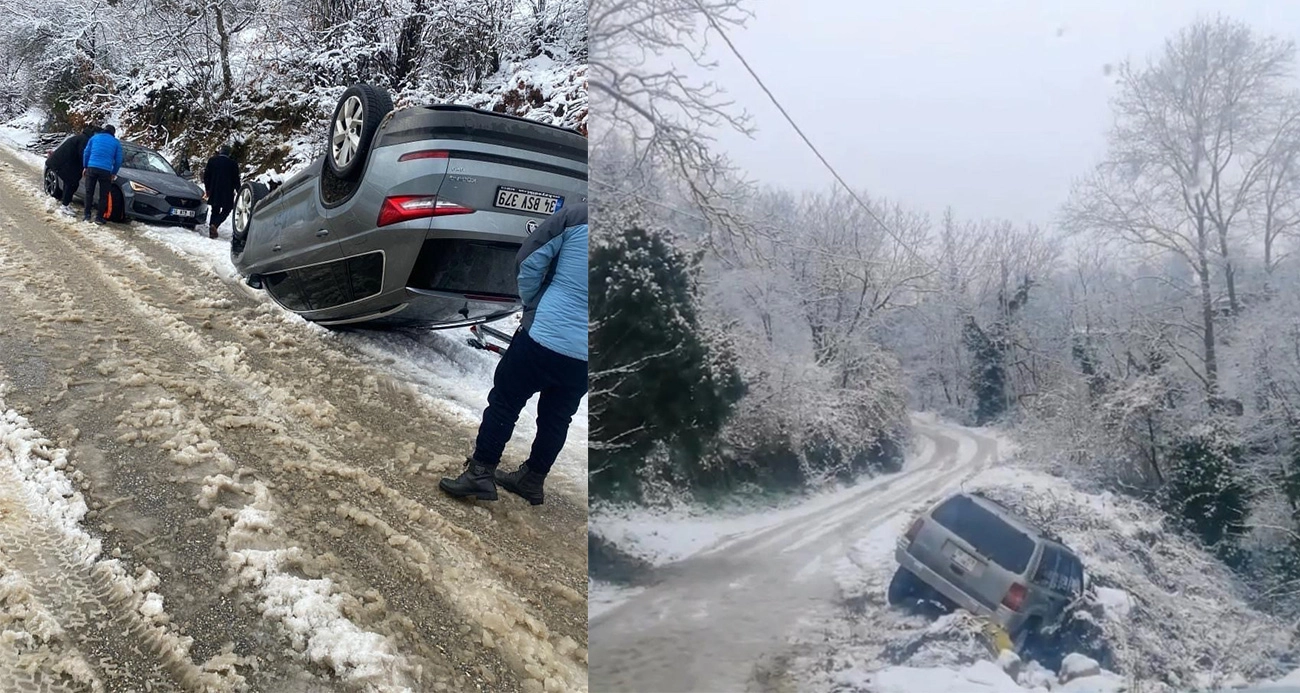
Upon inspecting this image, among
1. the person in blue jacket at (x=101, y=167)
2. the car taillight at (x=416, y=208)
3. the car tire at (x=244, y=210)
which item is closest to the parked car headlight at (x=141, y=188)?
the person in blue jacket at (x=101, y=167)

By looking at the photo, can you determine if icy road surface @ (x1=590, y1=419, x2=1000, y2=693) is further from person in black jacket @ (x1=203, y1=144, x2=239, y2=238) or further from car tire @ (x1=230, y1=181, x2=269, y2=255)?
person in black jacket @ (x1=203, y1=144, x2=239, y2=238)

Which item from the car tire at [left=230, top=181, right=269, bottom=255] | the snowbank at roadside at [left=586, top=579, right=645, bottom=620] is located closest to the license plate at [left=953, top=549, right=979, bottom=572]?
the snowbank at roadside at [left=586, top=579, right=645, bottom=620]

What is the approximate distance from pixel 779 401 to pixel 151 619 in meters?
1.27

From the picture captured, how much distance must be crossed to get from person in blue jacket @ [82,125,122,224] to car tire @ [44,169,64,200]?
13 cm

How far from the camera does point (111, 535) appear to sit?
1.35m

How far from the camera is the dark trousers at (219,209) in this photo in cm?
442

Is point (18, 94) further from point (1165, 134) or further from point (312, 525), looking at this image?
point (1165, 134)

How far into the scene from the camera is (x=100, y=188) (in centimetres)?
383

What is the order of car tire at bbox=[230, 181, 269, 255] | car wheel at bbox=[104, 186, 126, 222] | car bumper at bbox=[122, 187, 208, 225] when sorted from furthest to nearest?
car bumper at bbox=[122, 187, 208, 225] → car wheel at bbox=[104, 186, 126, 222] → car tire at bbox=[230, 181, 269, 255]

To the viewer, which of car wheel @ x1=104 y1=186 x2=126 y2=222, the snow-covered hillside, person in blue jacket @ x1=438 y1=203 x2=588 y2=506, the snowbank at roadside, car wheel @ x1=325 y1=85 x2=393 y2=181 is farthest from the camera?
the snow-covered hillside

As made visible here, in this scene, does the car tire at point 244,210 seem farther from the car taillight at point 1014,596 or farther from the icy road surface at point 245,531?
the car taillight at point 1014,596

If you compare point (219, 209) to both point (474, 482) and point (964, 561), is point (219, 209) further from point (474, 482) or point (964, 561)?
point (964, 561)

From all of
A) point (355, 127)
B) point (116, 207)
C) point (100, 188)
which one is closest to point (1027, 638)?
point (355, 127)

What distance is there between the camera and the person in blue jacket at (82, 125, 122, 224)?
3.65 metres
